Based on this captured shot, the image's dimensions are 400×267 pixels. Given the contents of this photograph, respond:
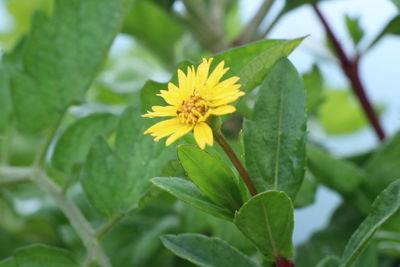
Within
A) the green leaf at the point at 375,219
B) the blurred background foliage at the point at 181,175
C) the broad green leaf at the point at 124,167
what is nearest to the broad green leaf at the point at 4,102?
the blurred background foliage at the point at 181,175

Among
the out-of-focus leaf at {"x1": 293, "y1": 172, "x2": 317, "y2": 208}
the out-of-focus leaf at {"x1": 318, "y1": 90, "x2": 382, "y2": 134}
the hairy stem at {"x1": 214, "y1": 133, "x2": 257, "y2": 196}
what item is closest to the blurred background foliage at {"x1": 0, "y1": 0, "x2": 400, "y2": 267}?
the out-of-focus leaf at {"x1": 293, "y1": 172, "x2": 317, "y2": 208}

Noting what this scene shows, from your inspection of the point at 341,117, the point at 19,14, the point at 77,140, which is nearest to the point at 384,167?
the point at 77,140

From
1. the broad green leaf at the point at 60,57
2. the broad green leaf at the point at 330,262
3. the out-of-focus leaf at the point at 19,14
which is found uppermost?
the out-of-focus leaf at the point at 19,14

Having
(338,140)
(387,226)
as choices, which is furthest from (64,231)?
(338,140)

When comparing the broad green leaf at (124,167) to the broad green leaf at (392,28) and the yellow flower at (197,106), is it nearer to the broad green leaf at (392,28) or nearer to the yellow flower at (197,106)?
the yellow flower at (197,106)

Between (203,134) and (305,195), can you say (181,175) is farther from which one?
(203,134)

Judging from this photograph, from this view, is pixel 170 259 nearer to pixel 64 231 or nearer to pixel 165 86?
pixel 64 231

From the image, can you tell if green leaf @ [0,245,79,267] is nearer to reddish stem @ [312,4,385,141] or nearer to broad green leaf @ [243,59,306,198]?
broad green leaf @ [243,59,306,198]
